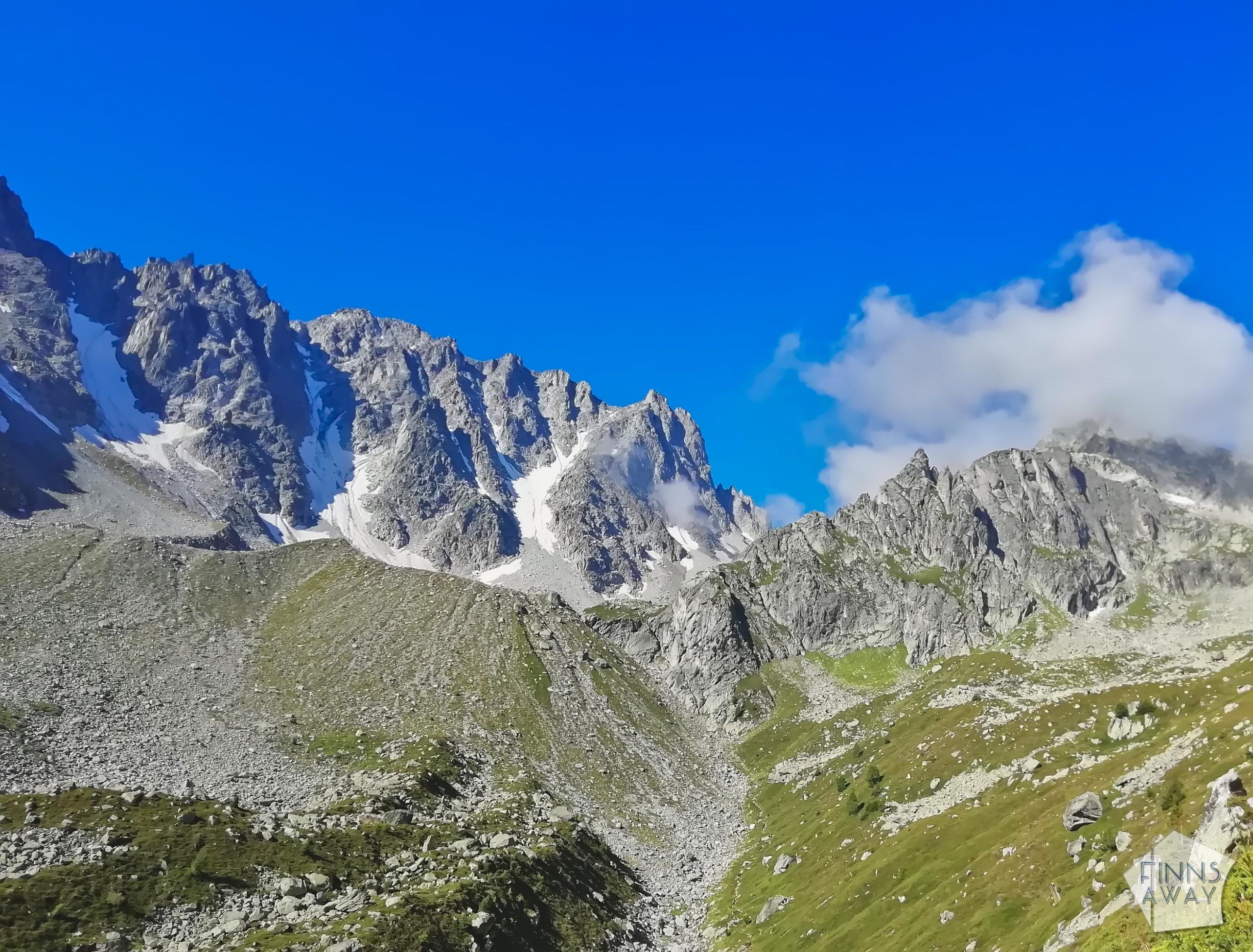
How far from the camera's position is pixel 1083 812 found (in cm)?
5297

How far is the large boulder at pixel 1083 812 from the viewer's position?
52562 mm

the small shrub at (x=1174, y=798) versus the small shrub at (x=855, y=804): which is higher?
the small shrub at (x=855, y=804)

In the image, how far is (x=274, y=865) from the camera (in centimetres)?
5619

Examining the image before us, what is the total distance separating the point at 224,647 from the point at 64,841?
88086mm

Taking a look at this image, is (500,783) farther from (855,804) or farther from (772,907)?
(855,804)

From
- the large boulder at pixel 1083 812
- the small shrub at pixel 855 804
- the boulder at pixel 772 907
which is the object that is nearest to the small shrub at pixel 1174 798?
the large boulder at pixel 1083 812

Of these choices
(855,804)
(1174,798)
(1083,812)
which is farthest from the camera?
(855,804)

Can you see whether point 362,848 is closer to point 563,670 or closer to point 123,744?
point 123,744

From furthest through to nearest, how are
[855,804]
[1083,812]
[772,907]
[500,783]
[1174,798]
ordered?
[855,804]
[500,783]
[772,907]
[1083,812]
[1174,798]

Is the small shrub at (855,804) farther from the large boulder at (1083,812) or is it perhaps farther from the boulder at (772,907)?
the large boulder at (1083,812)

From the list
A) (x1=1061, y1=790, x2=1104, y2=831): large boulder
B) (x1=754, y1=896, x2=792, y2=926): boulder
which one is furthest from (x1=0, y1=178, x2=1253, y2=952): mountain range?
(x1=754, y1=896, x2=792, y2=926): boulder

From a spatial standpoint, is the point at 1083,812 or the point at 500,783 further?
the point at 500,783

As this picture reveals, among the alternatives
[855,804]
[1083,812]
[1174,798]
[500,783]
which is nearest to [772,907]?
[855,804]

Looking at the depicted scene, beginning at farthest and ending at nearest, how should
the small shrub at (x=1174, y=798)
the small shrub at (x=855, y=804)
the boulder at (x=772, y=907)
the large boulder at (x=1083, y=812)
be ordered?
the small shrub at (x=855, y=804)
the boulder at (x=772, y=907)
the large boulder at (x=1083, y=812)
the small shrub at (x=1174, y=798)
